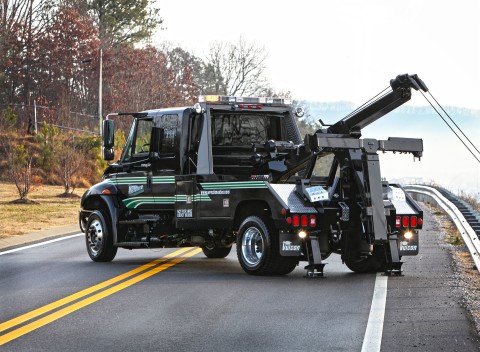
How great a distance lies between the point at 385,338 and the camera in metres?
9.17

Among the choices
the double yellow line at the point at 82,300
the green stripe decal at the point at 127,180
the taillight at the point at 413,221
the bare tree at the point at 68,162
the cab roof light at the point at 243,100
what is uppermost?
the cab roof light at the point at 243,100

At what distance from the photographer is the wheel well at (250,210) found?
1471 cm

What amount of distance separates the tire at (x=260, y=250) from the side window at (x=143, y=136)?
2.80m

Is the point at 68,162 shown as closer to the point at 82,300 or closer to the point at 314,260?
the point at 314,260

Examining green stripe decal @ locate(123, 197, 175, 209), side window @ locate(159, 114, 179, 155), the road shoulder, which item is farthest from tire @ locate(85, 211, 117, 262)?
the road shoulder

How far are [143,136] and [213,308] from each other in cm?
648

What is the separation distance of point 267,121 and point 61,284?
4999 millimetres

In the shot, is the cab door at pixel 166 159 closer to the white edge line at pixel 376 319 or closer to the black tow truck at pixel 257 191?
the black tow truck at pixel 257 191

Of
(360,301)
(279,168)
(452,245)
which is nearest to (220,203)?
(279,168)

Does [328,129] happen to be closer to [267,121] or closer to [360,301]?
[267,121]

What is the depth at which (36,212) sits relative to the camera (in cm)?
3169

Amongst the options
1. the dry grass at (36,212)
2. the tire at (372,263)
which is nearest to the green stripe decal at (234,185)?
the tire at (372,263)

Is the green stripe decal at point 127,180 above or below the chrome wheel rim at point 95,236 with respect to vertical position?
above

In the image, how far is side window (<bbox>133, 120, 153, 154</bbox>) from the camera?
1691 cm
